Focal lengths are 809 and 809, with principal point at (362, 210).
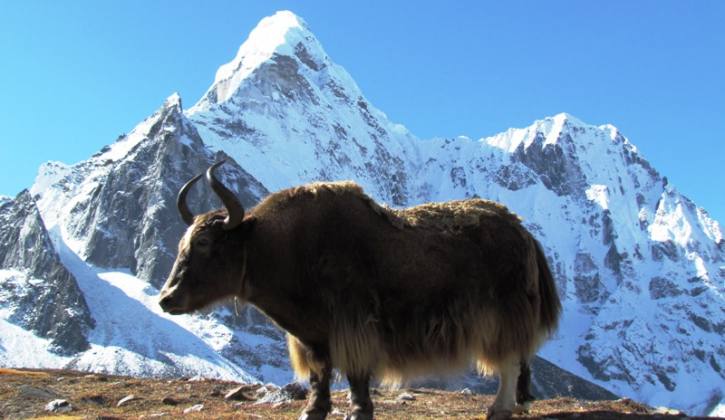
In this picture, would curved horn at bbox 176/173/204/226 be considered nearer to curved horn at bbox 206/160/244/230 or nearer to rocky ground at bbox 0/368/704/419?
curved horn at bbox 206/160/244/230

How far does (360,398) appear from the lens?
933cm

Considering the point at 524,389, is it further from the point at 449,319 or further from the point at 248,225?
the point at 248,225

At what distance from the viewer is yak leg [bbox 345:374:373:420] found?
9.26 meters

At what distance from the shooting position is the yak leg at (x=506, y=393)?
10164 mm

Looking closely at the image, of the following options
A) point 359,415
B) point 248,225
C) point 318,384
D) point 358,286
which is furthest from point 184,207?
point 359,415

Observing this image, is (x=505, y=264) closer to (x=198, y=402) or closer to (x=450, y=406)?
(x=450, y=406)

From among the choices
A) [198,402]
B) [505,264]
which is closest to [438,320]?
[505,264]

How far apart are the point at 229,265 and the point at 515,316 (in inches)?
141

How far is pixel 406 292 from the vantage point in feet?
31.4

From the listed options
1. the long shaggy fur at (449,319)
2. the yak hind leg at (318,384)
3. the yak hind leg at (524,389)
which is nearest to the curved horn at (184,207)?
the long shaggy fur at (449,319)

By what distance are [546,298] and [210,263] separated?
447 centimetres

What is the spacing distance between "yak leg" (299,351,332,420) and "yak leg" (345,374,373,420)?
323 millimetres

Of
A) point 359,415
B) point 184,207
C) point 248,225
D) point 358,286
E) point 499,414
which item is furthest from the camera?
point 184,207

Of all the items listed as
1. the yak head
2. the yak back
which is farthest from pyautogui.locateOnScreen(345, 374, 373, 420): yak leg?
the yak head
